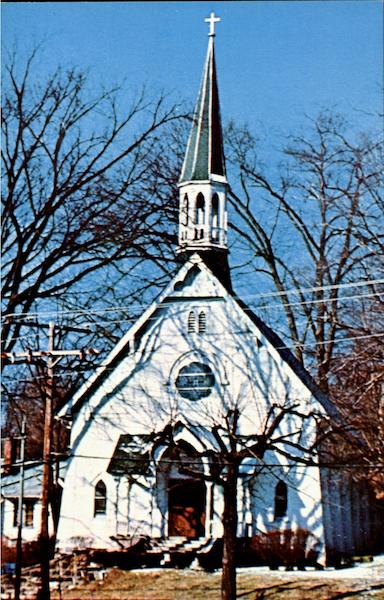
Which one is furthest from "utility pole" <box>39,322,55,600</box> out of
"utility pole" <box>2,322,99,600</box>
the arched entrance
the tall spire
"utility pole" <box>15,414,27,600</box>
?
the tall spire

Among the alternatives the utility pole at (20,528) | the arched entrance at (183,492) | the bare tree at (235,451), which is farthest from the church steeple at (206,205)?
the utility pole at (20,528)

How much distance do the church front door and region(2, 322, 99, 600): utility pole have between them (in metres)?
0.54

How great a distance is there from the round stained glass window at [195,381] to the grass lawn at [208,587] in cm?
70

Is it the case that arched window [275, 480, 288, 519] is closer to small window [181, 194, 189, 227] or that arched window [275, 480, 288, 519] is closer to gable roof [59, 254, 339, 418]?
gable roof [59, 254, 339, 418]

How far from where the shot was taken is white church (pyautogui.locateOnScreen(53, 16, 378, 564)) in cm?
429

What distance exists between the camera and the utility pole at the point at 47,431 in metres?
4.45

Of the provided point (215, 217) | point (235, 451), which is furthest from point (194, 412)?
point (215, 217)

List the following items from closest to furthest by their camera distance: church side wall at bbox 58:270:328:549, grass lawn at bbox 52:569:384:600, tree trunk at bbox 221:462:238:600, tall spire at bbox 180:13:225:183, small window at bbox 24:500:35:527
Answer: grass lawn at bbox 52:569:384:600
tree trunk at bbox 221:462:238:600
church side wall at bbox 58:270:328:549
tall spire at bbox 180:13:225:183
small window at bbox 24:500:35:527

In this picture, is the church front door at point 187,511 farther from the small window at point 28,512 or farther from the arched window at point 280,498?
the small window at point 28,512

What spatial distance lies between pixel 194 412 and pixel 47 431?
66cm

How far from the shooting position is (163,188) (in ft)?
15.0

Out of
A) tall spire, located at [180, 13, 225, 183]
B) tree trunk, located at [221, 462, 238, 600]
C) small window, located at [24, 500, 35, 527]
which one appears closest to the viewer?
tree trunk, located at [221, 462, 238, 600]

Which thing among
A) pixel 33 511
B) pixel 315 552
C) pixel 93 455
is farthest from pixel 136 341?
pixel 315 552

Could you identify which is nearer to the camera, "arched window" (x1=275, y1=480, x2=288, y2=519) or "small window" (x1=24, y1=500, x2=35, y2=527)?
"arched window" (x1=275, y1=480, x2=288, y2=519)
